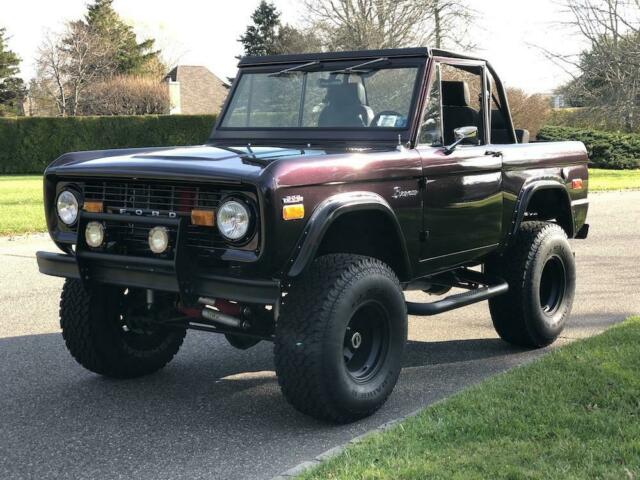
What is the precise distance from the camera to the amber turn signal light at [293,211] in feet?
13.8

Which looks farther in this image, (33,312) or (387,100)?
(33,312)

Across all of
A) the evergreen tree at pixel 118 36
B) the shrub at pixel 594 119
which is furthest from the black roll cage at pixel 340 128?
the evergreen tree at pixel 118 36

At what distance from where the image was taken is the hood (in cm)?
427

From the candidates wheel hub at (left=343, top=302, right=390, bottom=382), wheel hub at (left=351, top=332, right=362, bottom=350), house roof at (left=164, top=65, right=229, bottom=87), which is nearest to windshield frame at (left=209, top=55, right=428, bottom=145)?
wheel hub at (left=343, top=302, right=390, bottom=382)

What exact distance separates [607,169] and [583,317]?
2794 centimetres

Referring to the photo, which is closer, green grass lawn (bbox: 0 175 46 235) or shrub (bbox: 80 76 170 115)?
green grass lawn (bbox: 0 175 46 235)

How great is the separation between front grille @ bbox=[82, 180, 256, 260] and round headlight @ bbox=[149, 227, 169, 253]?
0.03 metres

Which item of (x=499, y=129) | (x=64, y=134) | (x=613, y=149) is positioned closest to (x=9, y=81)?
(x=64, y=134)

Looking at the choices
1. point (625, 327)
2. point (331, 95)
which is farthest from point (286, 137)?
point (625, 327)

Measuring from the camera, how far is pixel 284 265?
4309 millimetres

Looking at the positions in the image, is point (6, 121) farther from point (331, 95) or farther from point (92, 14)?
point (331, 95)

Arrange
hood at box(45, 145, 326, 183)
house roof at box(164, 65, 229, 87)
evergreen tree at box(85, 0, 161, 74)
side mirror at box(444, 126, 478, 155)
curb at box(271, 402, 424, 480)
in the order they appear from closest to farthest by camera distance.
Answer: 1. curb at box(271, 402, 424, 480)
2. hood at box(45, 145, 326, 183)
3. side mirror at box(444, 126, 478, 155)
4. evergreen tree at box(85, 0, 161, 74)
5. house roof at box(164, 65, 229, 87)

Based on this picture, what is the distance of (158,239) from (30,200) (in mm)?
16279

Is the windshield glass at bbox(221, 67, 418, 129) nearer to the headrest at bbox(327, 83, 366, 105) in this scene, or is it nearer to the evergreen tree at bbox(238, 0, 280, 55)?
the headrest at bbox(327, 83, 366, 105)
